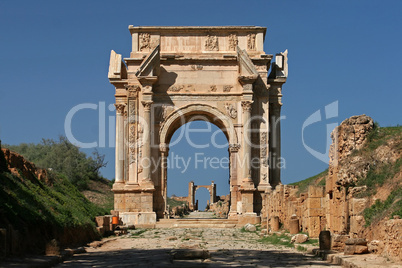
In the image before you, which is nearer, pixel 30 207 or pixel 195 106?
pixel 30 207

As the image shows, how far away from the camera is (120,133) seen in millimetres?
28766

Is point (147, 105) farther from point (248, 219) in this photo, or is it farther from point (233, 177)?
point (248, 219)

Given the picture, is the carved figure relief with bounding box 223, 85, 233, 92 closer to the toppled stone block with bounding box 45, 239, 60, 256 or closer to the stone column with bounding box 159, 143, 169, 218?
the stone column with bounding box 159, 143, 169, 218

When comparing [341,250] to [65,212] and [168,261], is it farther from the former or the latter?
[65,212]

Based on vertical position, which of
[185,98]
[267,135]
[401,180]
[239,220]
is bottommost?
[239,220]

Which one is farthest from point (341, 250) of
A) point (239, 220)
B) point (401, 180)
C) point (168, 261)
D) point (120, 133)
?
point (120, 133)

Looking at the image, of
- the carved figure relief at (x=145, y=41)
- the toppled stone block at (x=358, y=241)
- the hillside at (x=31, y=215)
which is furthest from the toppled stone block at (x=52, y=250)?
the carved figure relief at (x=145, y=41)

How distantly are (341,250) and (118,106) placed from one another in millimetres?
18414

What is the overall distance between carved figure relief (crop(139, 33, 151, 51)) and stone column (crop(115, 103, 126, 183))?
116 inches

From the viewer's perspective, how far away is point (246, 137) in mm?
27156

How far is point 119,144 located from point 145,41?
5061 mm

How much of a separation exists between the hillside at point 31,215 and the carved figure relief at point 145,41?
31.9ft

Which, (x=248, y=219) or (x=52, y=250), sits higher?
(x=52, y=250)

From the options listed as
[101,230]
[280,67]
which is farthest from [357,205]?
[280,67]
